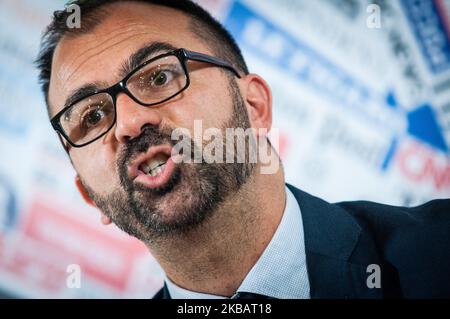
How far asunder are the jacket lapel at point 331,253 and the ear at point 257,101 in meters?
0.28

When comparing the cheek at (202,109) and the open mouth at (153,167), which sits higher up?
the cheek at (202,109)

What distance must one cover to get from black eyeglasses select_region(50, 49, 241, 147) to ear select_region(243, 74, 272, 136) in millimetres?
151

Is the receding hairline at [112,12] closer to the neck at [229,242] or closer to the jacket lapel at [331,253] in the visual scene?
the neck at [229,242]

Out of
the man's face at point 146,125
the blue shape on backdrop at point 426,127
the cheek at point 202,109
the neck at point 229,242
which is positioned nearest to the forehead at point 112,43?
the man's face at point 146,125

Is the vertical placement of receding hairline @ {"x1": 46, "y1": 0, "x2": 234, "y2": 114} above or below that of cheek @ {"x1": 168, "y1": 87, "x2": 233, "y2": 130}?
above

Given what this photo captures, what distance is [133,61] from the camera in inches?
41.9

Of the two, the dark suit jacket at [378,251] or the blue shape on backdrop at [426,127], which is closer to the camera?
the dark suit jacket at [378,251]

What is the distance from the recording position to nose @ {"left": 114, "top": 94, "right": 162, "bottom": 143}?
3.16 ft

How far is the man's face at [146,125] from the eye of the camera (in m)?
0.98

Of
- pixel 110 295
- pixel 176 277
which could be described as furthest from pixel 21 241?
pixel 176 277

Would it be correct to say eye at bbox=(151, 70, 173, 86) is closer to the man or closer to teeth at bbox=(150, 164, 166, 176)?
the man

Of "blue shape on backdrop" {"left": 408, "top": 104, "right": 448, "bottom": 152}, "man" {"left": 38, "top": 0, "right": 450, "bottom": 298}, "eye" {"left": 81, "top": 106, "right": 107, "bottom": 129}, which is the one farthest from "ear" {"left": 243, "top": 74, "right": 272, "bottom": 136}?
"blue shape on backdrop" {"left": 408, "top": 104, "right": 448, "bottom": 152}

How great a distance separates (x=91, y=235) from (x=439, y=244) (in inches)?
53.9
